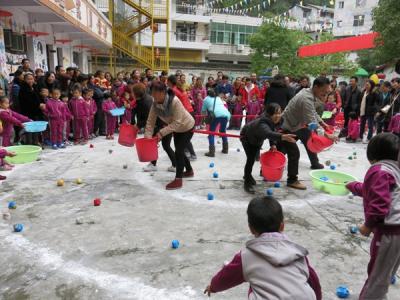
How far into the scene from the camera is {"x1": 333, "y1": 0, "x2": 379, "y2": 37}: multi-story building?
4592 centimetres

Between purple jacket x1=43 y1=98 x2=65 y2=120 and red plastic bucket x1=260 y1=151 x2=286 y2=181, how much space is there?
4988mm

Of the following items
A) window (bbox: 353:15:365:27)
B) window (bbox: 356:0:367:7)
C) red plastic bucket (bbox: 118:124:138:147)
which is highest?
window (bbox: 356:0:367:7)

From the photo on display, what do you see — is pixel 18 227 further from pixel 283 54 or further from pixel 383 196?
pixel 283 54

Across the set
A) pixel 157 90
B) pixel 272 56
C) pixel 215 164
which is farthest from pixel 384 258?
pixel 272 56

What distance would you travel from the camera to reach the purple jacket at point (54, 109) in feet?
26.9

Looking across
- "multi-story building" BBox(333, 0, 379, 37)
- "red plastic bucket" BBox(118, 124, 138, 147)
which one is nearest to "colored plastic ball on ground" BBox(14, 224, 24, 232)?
"red plastic bucket" BBox(118, 124, 138, 147)

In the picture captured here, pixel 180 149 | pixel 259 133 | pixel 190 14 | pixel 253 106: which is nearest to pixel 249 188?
pixel 259 133

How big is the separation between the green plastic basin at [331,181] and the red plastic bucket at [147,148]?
2.40 meters

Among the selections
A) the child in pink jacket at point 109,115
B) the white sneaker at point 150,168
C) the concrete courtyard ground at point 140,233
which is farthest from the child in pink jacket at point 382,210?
the child in pink jacket at point 109,115

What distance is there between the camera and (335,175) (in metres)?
4.91

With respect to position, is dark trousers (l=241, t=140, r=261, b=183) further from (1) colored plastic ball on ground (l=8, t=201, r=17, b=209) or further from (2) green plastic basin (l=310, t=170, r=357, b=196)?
(1) colored plastic ball on ground (l=8, t=201, r=17, b=209)

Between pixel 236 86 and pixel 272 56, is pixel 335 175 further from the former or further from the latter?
pixel 272 56

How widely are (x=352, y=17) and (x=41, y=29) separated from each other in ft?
148

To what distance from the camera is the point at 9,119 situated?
22.6 ft
